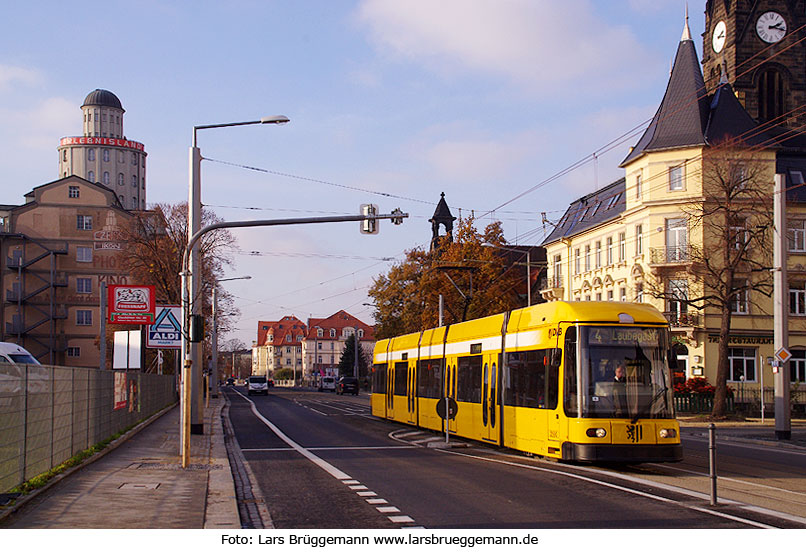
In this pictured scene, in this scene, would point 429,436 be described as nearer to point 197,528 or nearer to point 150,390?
point 150,390

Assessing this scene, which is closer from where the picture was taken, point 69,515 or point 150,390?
point 69,515

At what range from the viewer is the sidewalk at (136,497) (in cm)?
1020

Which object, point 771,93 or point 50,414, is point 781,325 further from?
point 771,93

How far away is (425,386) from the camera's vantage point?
28.3 m

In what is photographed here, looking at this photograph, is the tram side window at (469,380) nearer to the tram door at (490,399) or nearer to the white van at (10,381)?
the tram door at (490,399)

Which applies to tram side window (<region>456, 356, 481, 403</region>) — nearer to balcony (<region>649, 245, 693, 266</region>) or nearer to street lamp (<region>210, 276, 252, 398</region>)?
balcony (<region>649, 245, 693, 266</region>)

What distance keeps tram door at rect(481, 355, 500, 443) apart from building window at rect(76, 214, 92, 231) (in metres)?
64.6

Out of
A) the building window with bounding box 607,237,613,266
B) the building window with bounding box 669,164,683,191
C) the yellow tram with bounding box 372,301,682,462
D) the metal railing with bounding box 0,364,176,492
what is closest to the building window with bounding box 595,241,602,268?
the building window with bounding box 607,237,613,266

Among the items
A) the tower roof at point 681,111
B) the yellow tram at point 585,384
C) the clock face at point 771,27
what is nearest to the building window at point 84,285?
the tower roof at point 681,111

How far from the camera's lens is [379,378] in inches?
1425

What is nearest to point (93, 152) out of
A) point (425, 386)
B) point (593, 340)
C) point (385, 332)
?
point (385, 332)

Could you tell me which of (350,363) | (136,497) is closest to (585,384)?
(136,497)

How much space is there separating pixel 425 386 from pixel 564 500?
16.4 meters

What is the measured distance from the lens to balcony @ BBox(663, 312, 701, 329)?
158ft
